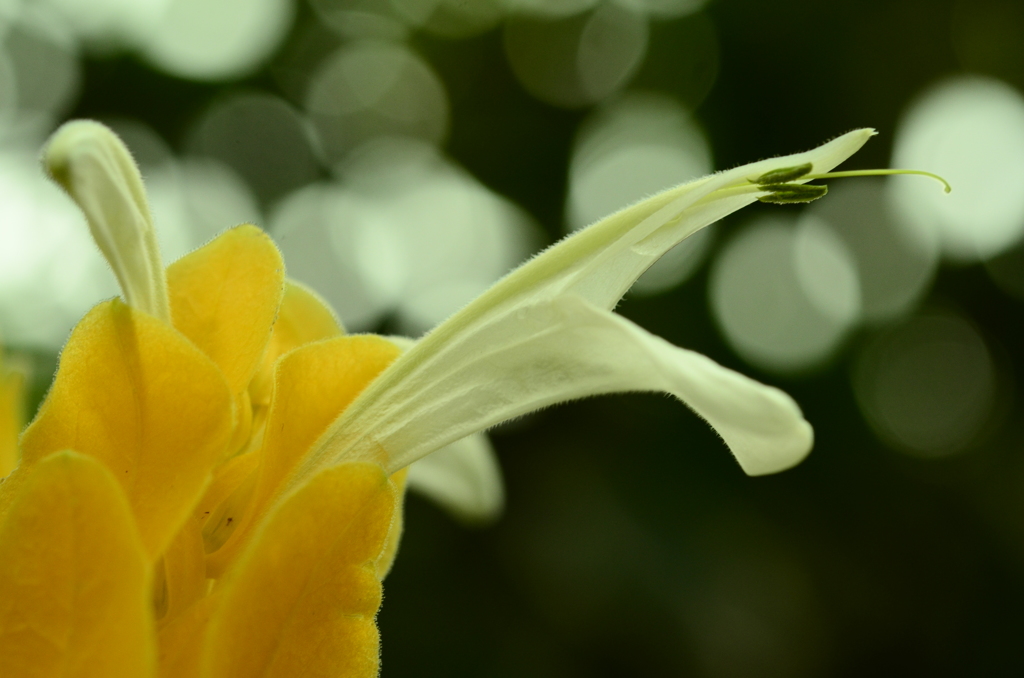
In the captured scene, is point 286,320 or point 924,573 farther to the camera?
point 924,573

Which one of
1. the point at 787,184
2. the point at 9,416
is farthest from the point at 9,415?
the point at 787,184

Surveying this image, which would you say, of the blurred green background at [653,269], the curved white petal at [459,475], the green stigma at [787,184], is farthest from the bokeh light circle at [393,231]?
the green stigma at [787,184]

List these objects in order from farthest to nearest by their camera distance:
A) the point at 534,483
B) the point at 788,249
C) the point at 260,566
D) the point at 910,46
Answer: the point at 788,249, the point at 910,46, the point at 534,483, the point at 260,566

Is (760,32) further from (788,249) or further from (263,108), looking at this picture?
(263,108)

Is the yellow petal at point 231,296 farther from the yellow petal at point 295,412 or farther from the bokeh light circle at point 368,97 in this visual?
the bokeh light circle at point 368,97

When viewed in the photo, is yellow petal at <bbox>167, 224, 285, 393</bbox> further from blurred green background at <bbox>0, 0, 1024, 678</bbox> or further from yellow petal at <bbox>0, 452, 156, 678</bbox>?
blurred green background at <bbox>0, 0, 1024, 678</bbox>

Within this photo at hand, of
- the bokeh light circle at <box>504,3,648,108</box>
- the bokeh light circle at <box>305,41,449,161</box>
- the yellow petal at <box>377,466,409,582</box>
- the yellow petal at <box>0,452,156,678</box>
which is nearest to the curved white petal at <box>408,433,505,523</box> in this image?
the yellow petal at <box>377,466,409,582</box>

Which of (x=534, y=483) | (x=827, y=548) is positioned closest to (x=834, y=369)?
(x=827, y=548)
